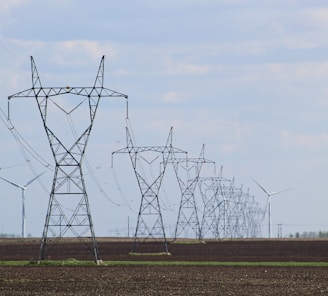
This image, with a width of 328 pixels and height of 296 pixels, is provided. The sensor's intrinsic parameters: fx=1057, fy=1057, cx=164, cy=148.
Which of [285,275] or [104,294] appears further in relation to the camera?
[285,275]

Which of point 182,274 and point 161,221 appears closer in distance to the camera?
point 182,274

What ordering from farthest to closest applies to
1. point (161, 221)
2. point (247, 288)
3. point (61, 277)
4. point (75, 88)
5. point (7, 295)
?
point (161, 221) → point (75, 88) → point (61, 277) → point (247, 288) → point (7, 295)

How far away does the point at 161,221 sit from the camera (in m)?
89.8

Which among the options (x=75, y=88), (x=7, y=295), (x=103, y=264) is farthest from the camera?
(x=103, y=264)

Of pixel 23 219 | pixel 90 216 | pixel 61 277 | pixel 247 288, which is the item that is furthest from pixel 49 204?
pixel 23 219

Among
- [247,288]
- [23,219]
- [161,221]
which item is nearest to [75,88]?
[247,288]

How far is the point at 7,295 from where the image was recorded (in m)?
39.5

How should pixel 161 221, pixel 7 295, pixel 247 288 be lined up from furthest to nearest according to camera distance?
pixel 161 221, pixel 247 288, pixel 7 295

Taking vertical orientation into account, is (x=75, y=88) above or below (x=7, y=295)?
above

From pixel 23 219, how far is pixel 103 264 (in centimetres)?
9298

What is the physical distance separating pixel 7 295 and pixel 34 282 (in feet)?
27.6

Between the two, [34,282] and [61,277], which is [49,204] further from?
[34,282]

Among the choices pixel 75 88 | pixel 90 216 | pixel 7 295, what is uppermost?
pixel 75 88

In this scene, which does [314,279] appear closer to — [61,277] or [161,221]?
[61,277]
